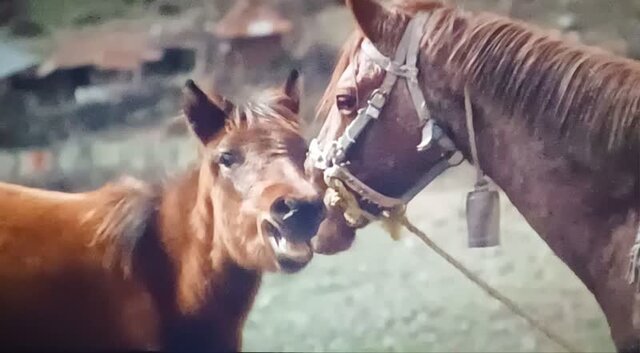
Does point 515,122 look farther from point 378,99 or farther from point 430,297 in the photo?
point 430,297

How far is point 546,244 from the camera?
1.48m

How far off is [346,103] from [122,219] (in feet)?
1.60

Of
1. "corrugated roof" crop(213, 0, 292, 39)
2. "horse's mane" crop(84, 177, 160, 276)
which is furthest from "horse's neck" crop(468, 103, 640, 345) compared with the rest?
"horse's mane" crop(84, 177, 160, 276)

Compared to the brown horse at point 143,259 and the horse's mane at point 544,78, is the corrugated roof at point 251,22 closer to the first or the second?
the brown horse at point 143,259

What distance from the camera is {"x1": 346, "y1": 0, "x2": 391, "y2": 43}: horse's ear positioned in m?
1.44

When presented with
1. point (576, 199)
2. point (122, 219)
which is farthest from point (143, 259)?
point (576, 199)

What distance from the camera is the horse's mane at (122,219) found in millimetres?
1599

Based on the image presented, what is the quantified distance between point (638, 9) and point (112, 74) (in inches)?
37.5

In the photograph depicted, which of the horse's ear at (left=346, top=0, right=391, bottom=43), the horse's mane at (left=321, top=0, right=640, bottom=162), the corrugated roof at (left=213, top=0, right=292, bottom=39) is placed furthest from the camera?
the corrugated roof at (left=213, top=0, right=292, bottom=39)

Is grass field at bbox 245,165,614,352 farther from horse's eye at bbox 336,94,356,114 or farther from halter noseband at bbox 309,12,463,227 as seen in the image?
horse's eye at bbox 336,94,356,114

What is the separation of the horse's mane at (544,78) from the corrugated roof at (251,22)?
0.95 ft

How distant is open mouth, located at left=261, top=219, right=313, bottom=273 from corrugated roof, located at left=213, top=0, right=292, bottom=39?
345 mm

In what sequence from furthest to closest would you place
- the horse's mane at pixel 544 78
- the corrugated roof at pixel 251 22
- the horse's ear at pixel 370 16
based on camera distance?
the corrugated roof at pixel 251 22, the horse's ear at pixel 370 16, the horse's mane at pixel 544 78

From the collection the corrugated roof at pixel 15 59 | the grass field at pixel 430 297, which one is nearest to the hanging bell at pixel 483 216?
the grass field at pixel 430 297
